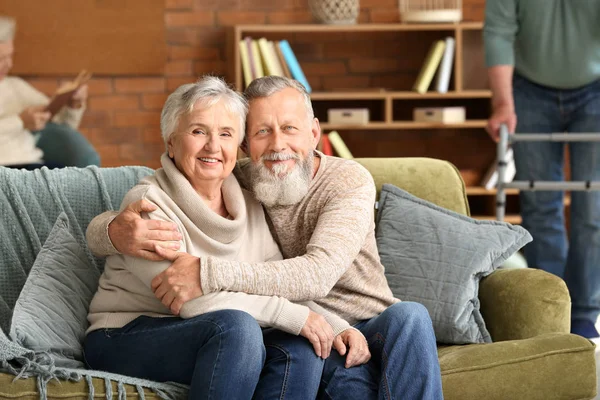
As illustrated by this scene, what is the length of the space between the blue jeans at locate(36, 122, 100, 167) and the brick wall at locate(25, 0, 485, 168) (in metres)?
0.08

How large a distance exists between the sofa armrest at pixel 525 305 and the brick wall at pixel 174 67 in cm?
272

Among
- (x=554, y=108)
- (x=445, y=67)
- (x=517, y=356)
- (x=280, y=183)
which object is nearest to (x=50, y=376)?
(x=280, y=183)

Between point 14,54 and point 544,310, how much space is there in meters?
3.31

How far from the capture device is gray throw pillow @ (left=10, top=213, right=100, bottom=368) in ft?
6.50

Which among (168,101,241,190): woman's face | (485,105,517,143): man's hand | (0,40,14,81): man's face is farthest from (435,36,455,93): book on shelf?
(168,101,241,190): woman's face

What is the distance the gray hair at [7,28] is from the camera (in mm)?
4633

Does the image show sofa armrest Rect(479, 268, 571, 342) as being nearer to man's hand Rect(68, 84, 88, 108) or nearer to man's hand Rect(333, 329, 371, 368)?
man's hand Rect(333, 329, 371, 368)

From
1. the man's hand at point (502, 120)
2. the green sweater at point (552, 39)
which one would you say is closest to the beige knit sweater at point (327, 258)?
the man's hand at point (502, 120)

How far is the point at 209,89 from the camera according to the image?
2084 millimetres

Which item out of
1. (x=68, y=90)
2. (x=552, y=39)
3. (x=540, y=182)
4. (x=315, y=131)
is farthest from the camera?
(x=68, y=90)

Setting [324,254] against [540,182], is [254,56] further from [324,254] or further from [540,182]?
[324,254]

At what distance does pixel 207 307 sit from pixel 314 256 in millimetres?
262

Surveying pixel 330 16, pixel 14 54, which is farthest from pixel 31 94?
pixel 330 16

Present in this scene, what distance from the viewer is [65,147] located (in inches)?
184
